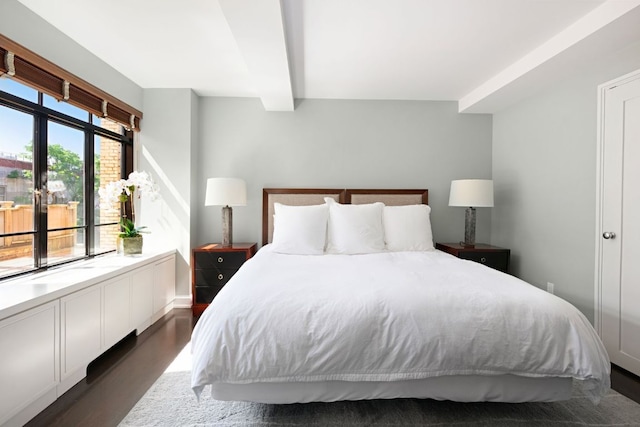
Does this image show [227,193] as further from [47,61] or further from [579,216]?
[579,216]

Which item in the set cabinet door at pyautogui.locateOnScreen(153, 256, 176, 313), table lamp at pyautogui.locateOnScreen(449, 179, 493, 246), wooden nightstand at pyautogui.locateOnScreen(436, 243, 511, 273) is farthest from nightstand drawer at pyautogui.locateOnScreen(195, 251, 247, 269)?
Result: table lamp at pyautogui.locateOnScreen(449, 179, 493, 246)

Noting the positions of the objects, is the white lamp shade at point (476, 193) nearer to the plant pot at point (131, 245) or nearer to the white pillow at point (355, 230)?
the white pillow at point (355, 230)

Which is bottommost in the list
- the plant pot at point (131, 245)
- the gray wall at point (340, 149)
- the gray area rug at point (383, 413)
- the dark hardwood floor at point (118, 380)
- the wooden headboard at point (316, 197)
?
the dark hardwood floor at point (118, 380)

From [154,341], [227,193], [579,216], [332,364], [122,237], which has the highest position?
[227,193]

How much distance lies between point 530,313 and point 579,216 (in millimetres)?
1728

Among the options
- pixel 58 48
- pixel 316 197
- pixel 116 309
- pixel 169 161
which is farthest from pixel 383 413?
pixel 58 48

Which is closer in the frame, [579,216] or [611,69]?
[611,69]

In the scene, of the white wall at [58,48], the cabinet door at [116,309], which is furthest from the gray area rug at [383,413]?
the white wall at [58,48]

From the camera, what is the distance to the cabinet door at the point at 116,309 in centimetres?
223

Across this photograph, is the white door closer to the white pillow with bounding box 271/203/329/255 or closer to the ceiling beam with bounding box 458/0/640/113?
the ceiling beam with bounding box 458/0/640/113

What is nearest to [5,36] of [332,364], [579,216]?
[332,364]

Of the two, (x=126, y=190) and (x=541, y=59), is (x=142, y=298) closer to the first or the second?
(x=126, y=190)

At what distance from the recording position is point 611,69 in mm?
2322

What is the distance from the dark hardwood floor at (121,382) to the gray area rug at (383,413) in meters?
0.15
